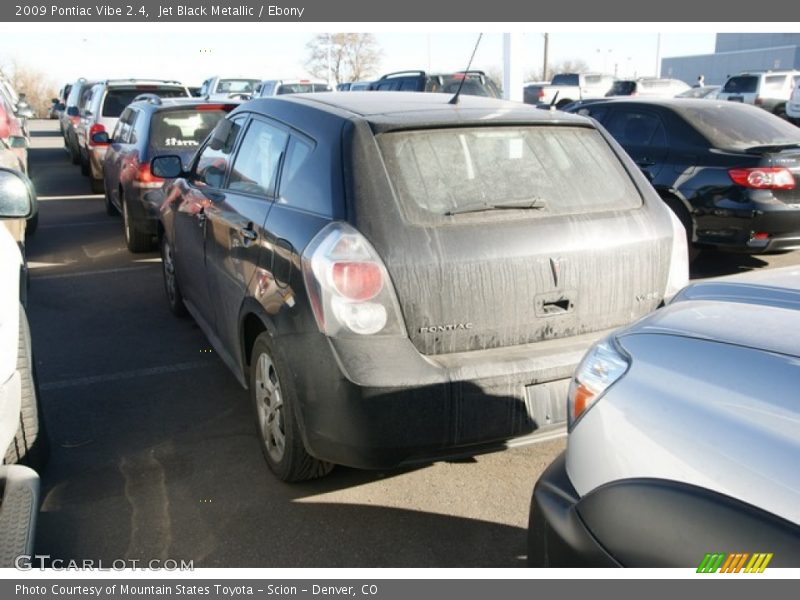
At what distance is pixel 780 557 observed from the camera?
146cm

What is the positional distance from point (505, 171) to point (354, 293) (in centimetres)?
93

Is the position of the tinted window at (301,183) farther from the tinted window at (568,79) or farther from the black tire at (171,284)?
the tinted window at (568,79)

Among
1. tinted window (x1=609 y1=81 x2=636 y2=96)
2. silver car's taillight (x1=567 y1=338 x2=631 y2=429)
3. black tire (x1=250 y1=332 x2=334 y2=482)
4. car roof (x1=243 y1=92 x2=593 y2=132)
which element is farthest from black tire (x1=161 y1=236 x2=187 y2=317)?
tinted window (x1=609 y1=81 x2=636 y2=96)

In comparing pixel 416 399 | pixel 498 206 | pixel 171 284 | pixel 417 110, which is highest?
pixel 417 110

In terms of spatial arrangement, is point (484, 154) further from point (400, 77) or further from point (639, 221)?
point (400, 77)

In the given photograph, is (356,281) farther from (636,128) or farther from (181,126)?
(636,128)

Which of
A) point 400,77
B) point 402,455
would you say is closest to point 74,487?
point 402,455

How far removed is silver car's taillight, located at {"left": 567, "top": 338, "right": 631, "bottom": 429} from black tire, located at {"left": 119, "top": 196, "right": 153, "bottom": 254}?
7.02m

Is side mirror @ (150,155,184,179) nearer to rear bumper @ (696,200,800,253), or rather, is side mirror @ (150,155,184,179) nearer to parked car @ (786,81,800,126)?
rear bumper @ (696,200,800,253)

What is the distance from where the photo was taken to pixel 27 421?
340 cm

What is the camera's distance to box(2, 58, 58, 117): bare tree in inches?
1817

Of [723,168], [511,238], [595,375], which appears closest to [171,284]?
[511,238]

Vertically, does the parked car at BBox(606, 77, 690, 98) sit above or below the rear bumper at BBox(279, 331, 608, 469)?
above

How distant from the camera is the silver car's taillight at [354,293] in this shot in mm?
2855
